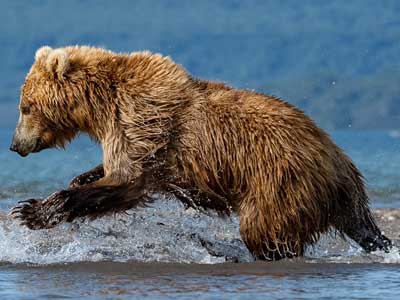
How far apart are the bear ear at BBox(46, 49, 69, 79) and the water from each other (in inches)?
38.9

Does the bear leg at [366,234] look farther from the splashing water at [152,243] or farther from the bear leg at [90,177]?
the bear leg at [90,177]

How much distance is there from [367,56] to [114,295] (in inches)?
4093

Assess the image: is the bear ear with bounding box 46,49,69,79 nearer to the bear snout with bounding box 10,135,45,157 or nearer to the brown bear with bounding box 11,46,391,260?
the brown bear with bounding box 11,46,391,260

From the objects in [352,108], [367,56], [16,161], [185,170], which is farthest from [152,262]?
[367,56]

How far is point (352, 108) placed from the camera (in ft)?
265

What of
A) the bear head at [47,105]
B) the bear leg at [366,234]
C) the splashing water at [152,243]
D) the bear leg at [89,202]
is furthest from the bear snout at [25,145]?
the bear leg at [366,234]

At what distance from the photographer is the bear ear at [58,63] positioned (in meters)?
8.98

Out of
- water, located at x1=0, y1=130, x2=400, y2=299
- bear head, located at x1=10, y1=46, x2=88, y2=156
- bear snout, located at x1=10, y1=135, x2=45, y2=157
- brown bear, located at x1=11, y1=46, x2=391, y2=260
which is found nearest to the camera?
water, located at x1=0, y1=130, x2=400, y2=299

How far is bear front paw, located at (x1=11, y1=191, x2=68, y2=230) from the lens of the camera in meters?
8.79

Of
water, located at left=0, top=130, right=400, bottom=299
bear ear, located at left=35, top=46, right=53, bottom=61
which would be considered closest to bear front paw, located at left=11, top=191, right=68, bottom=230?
water, located at left=0, top=130, right=400, bottom=299

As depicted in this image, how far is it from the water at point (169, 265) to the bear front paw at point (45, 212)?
23 centimetres

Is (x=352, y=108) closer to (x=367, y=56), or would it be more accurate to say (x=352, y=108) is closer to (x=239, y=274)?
(x=367, y=56)

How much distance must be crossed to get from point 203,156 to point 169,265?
74 centimetres

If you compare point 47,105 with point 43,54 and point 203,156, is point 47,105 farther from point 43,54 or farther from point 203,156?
point 203,156
